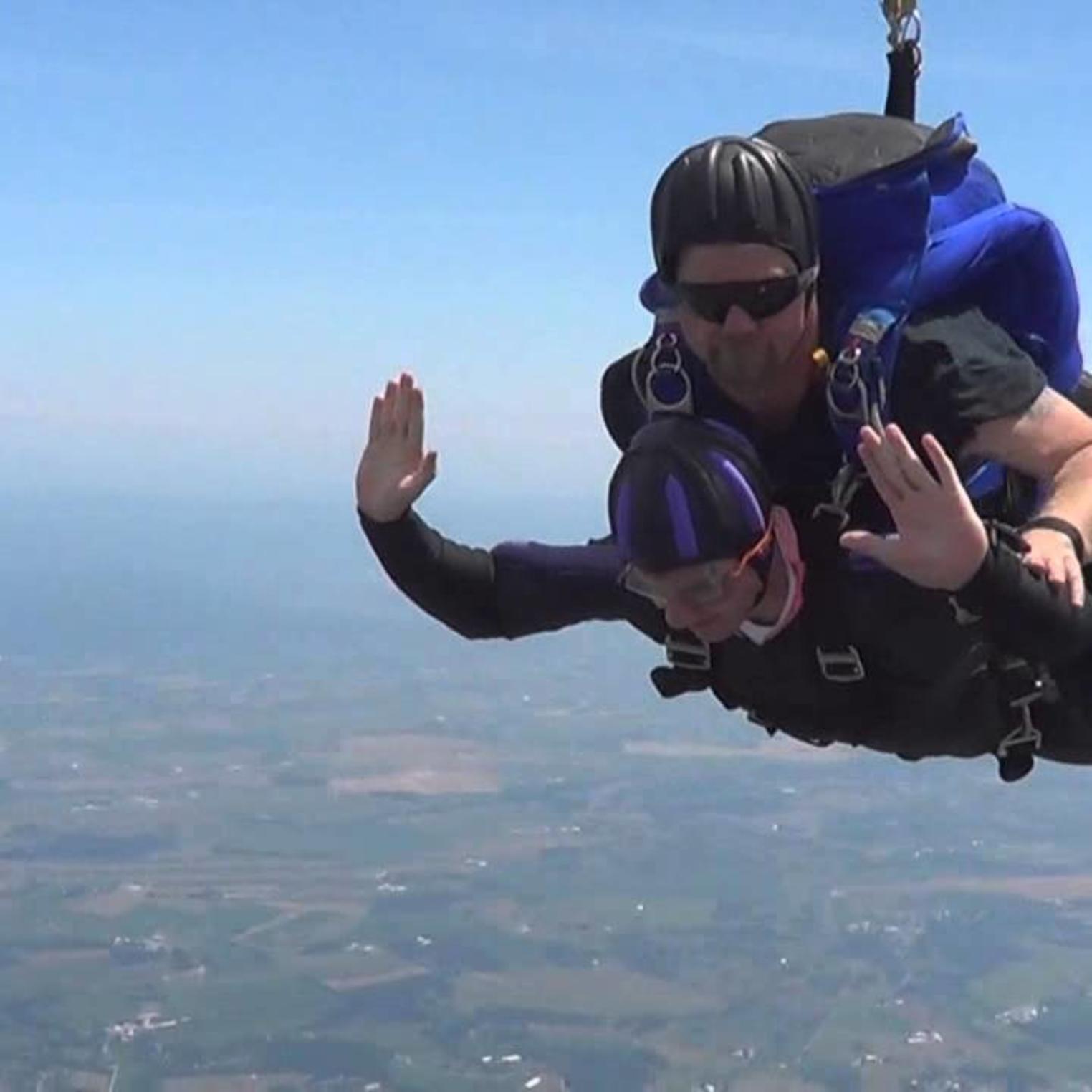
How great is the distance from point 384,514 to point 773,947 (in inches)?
1770

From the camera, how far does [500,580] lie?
302cm

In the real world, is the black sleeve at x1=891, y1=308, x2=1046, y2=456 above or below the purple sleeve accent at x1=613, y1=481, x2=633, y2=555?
above

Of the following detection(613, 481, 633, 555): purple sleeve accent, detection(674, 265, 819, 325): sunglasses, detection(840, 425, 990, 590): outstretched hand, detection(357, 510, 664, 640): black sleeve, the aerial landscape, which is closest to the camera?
detection(840, 425, 990, 590): outstretched hand

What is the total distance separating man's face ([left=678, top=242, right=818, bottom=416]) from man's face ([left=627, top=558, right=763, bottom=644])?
0.24m

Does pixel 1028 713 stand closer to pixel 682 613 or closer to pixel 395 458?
pixel 682 613

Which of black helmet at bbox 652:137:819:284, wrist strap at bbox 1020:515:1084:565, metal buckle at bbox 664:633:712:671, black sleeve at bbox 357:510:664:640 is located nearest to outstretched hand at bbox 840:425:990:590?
wrist strap at bbox 1020:515:1084:565

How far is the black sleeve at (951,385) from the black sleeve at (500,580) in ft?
2.46

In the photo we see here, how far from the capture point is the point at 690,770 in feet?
232

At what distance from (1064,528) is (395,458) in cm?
107

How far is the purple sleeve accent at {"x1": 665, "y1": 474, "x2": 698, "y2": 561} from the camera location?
2283 mm

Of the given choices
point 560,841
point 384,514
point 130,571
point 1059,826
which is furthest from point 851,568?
point 130,571

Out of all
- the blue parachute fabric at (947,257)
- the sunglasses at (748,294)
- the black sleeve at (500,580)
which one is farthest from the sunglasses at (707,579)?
the black sleeve at (500,580)

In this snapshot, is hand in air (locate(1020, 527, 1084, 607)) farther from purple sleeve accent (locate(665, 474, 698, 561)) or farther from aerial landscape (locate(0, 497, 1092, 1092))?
aerial landscape (locate(0, 497, 1092, 1092))

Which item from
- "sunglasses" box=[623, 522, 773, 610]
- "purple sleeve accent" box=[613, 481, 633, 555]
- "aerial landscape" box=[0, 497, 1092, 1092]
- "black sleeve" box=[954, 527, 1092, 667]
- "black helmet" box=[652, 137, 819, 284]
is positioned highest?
"black helmet" box=[652, 137, 819, 284]
